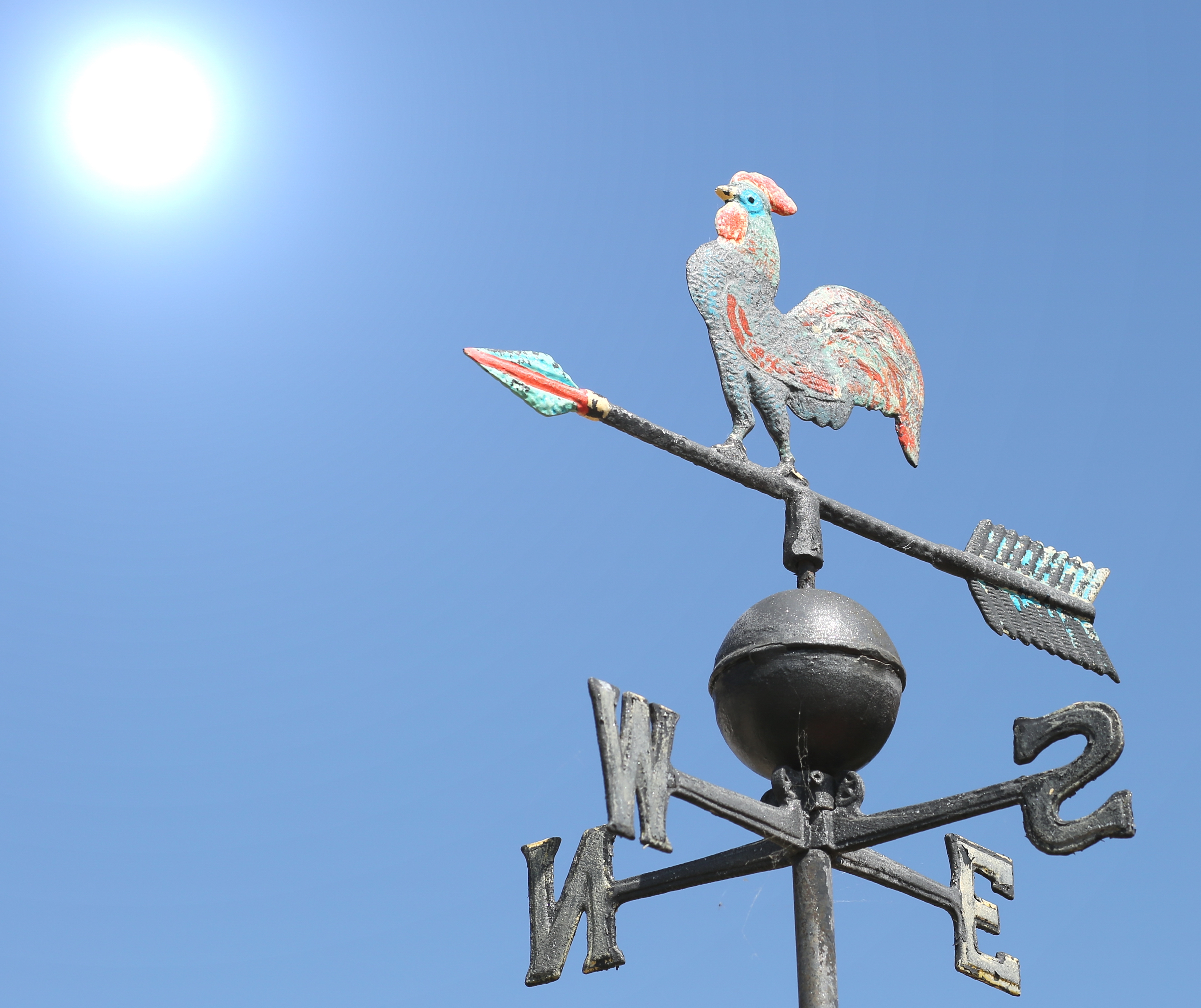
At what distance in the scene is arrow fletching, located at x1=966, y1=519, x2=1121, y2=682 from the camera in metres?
4.36

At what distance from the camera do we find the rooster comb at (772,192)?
469 cm

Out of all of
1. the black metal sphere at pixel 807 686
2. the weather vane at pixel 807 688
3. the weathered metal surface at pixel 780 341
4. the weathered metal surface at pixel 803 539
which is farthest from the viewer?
the weathered metal surface at pixel 780 341

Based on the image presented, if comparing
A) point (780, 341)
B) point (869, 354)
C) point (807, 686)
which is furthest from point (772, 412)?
point (807, 686)

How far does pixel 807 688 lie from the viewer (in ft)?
11.9

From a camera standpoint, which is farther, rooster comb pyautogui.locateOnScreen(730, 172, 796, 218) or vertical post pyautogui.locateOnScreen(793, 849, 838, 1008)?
rooster comb pyautogui.locateOnScreen(730, 172, 796, 218)

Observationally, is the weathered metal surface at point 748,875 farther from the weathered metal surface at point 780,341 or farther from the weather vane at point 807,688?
the weathered metal surface at point 780,341

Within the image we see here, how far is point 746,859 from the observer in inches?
138

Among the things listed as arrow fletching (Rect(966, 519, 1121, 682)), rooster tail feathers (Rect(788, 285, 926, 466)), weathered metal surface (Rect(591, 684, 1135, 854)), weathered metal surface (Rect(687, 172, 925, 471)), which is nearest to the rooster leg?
weathered metal surface (Rect(687, 172, 925, 471))

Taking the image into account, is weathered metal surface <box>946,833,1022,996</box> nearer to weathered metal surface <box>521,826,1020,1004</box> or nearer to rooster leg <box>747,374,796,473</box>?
weathered metal surface <box>521,826,1020,1004</box>

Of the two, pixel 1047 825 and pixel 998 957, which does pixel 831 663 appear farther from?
pixel 998 957

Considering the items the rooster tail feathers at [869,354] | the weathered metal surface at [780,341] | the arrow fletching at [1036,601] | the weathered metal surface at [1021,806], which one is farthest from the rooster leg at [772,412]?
the weathered metal surface at [1021,806]

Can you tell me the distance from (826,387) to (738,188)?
0.73m

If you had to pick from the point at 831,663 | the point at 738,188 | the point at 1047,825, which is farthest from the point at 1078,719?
the point at 738,188

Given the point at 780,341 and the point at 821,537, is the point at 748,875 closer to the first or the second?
the point at 821,537
